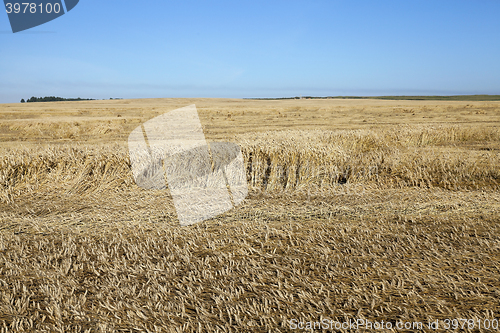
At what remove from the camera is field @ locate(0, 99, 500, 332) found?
3.20m

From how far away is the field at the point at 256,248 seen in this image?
320cm

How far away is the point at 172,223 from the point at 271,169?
3609mm

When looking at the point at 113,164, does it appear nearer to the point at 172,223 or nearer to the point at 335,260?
the point at 172,223

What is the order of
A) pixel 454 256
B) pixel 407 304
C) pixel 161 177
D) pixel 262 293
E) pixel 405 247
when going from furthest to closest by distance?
pixel 161 177
pixel 405 247
pixel 454 256
pixel 262 293
pixel 407 304

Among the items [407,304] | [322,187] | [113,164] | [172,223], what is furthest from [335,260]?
[113,164]

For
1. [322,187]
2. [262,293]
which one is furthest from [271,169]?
[262,293]

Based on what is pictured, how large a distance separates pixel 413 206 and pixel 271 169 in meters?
3.40

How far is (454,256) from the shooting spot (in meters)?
4.23

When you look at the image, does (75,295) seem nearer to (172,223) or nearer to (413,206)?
(172,223)

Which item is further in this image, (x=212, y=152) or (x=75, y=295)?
(x=212, y=152)

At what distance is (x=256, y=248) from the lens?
15.2 feet

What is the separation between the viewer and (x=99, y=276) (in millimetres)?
3930

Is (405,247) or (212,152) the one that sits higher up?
(212,152)

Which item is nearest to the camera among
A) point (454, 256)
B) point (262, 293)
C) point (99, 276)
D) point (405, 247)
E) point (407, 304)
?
point (407, 304)
